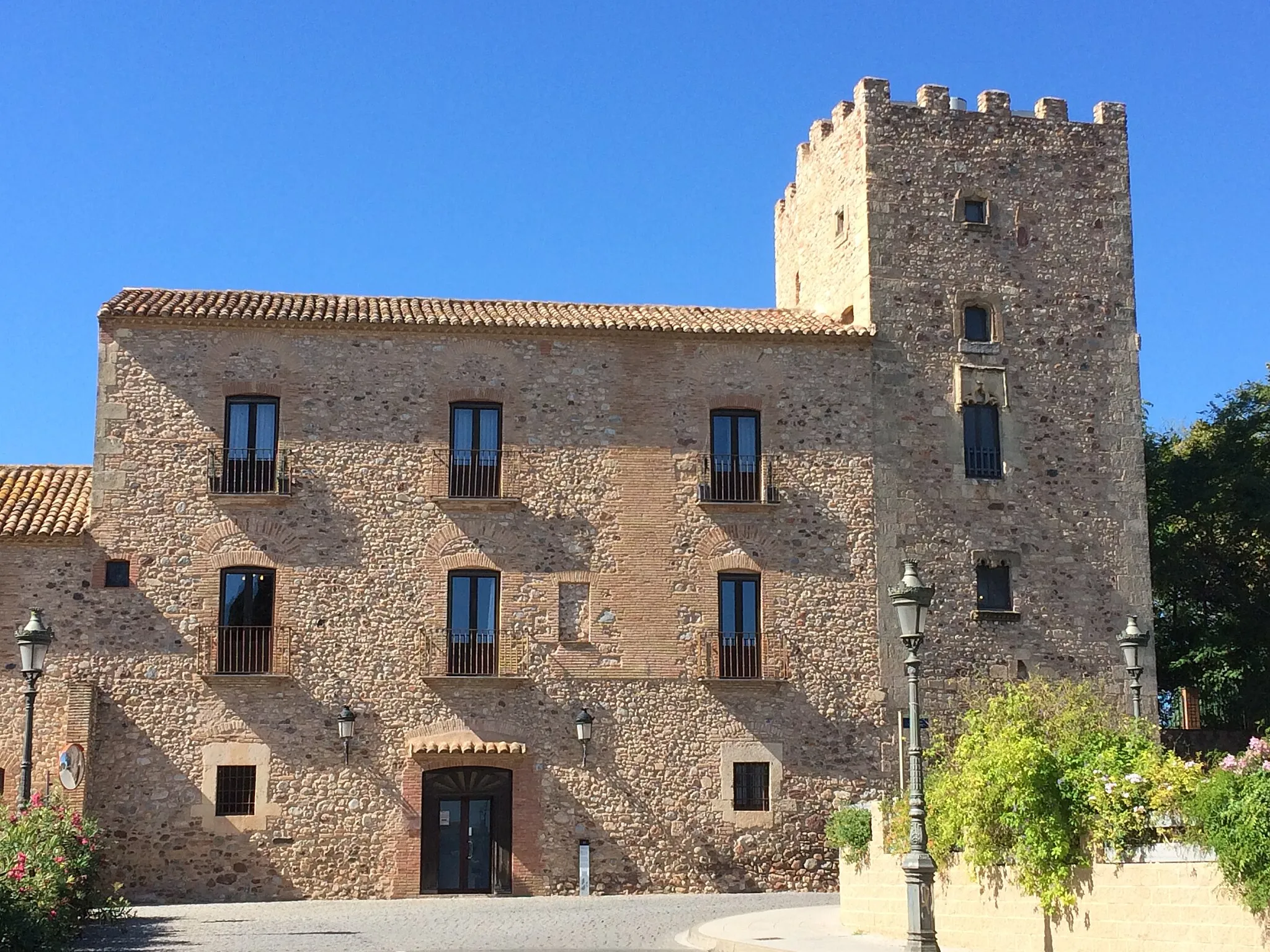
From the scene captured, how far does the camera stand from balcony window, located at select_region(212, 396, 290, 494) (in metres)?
24.4

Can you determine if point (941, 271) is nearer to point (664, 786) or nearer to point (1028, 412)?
point (1028, 412)

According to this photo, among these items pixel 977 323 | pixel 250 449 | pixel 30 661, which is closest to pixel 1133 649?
pixel 977 323

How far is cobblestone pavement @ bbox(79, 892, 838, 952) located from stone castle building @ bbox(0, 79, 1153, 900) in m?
1.13

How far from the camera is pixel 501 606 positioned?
2453cm

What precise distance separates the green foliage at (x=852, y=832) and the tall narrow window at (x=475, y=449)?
780 cm

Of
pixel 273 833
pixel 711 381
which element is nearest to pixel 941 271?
pixel 711 381

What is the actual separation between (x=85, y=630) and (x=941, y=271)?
52.4 feet

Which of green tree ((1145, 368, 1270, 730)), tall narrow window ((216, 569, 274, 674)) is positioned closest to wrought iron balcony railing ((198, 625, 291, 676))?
tall narrow window ((216, 569, 274, 674))

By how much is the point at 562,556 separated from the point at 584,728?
9.53ft

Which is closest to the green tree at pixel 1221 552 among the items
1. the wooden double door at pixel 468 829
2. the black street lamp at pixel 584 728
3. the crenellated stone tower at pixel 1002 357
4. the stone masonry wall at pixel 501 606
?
the crenellated stone tower at pixel 1002 357

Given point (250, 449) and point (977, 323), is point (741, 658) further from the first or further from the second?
point (250, 449)

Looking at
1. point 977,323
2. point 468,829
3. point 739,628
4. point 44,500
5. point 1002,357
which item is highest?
point 977,323

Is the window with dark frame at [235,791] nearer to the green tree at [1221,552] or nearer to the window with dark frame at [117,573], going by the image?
the window with dark frame at [117,573]

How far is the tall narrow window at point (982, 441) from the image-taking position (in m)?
26.1
